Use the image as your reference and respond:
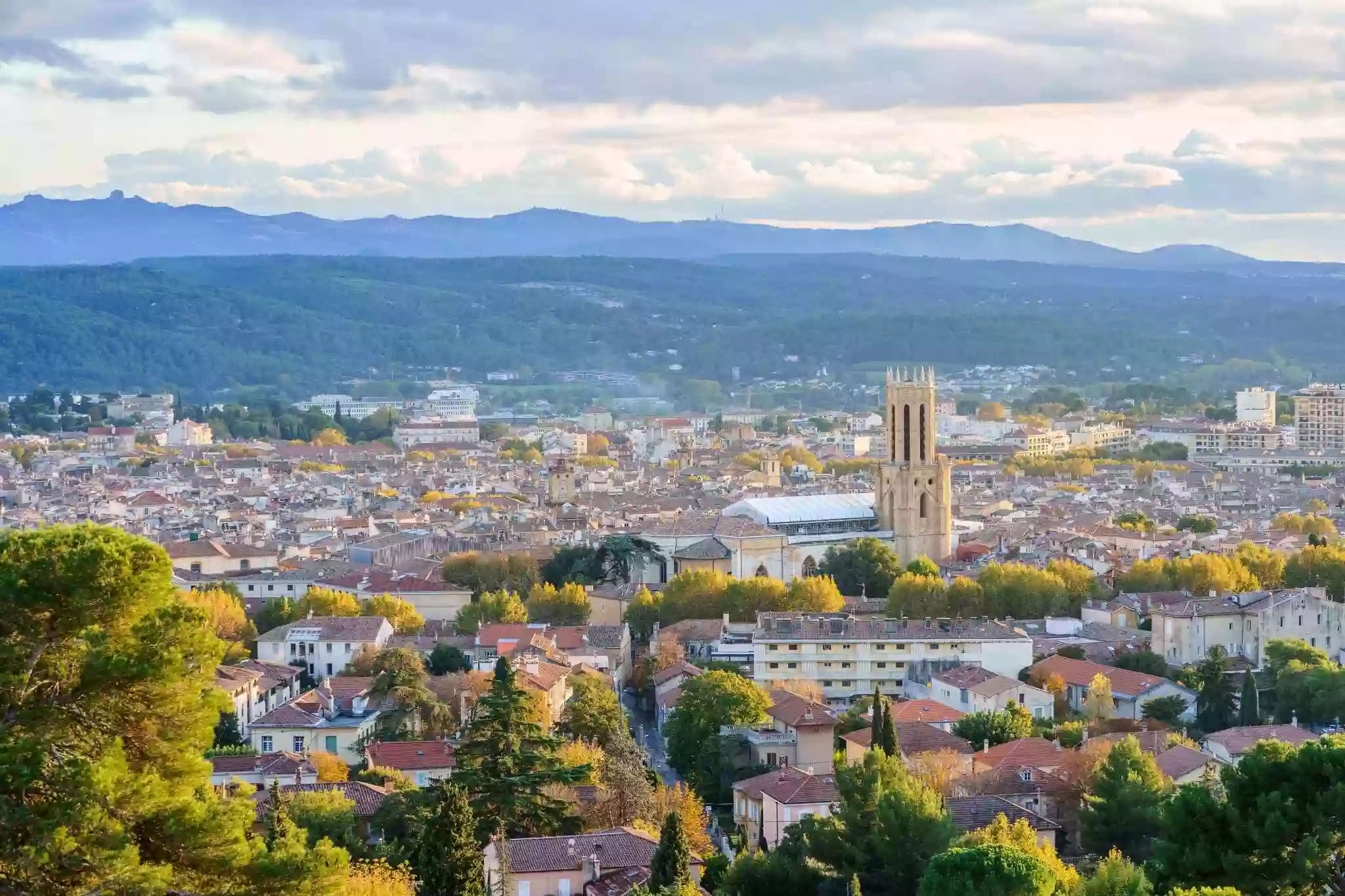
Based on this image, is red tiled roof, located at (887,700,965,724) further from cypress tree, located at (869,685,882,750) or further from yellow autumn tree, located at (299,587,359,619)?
yellow autumn tree, located at (299,587,359,619)

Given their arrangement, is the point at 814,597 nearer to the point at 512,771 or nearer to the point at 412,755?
the point at 412,755

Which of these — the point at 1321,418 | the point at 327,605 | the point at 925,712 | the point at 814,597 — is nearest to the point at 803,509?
the point at 814,597

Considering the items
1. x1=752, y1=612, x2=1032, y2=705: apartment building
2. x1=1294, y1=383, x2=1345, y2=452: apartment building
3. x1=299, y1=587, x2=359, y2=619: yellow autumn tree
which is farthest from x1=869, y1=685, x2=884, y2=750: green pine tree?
x1=1294, y1=383, x2=1345, y2=452: apartment building

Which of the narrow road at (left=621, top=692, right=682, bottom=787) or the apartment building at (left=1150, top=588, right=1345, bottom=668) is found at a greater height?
the apartment building at (left=1150, top=588, right=1345, bottom=668)

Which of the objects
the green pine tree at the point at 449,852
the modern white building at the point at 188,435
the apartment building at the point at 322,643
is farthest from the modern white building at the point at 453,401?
the green pine tree at the point at 449,852

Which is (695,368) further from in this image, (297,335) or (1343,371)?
(1343,371)
